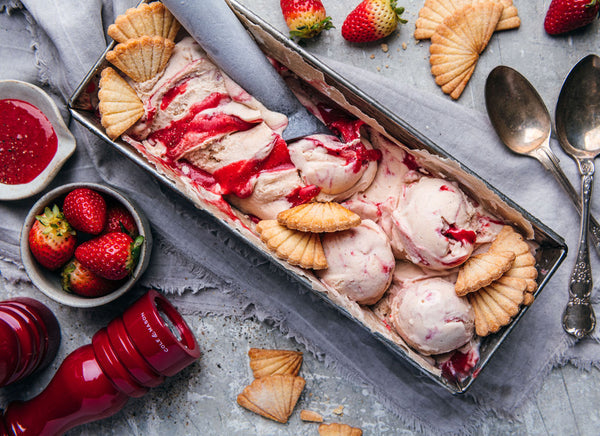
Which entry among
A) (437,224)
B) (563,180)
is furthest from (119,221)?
(563,180)

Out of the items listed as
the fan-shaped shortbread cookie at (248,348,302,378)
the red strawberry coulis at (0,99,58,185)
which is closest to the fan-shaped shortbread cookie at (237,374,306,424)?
the fan-shaped shortbread cookie at (248,348,302,378)

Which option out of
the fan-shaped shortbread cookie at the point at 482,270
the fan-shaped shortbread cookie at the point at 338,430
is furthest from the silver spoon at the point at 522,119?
the fan-shaped shortbread cookie at the point at 338,430

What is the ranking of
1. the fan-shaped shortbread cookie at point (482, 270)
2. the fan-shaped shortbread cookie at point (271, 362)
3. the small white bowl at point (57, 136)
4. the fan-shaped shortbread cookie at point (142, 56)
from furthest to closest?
the fan-shaped shortbread cookie at point (271, 362) < the small white bowl at point (57, 136) < the fan-shaped shortbread cookie at point (142, 56) < the fan-shaped shortbread cookie at point (482, 270)

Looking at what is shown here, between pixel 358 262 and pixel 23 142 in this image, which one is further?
pixel 23 142

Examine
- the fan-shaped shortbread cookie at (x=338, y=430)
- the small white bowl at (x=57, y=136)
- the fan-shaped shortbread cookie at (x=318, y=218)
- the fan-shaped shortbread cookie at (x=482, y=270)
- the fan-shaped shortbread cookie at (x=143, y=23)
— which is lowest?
the fan-shaped shortbread cookie at (x=338, y=430)

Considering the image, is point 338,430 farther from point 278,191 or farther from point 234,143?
point 234,143

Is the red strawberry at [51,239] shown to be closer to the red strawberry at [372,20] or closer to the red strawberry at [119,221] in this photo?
the red strawberry at [119,221]
